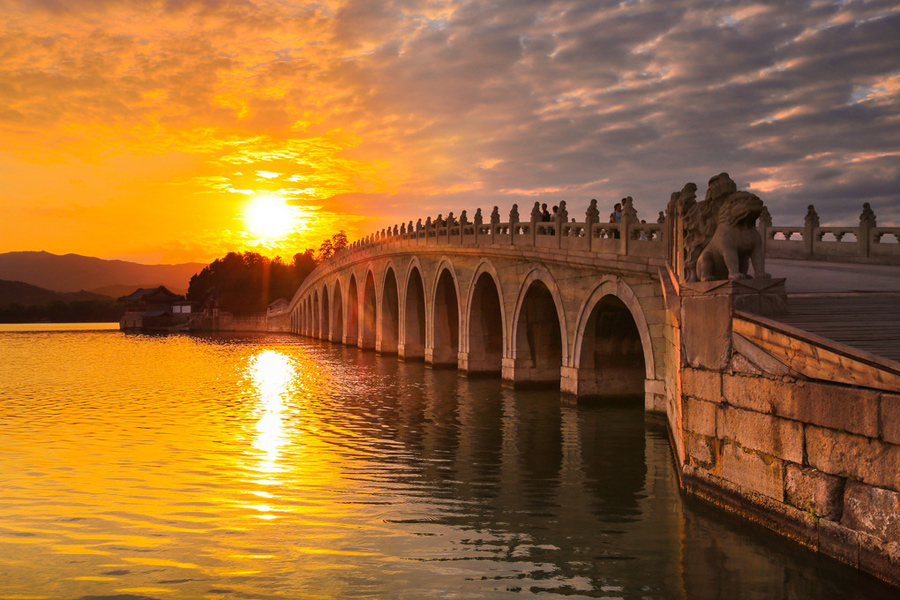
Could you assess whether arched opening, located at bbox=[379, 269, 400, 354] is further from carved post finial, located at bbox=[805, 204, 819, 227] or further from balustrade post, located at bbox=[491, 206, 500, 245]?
carved post finial, located at bbox=[805, 204, 819, 227]

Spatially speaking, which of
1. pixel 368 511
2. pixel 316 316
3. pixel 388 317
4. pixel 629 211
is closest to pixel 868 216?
pixel 629 211

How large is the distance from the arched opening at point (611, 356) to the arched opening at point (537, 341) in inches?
155

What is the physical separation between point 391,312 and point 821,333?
1425 inches

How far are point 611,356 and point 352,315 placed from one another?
35782 mm

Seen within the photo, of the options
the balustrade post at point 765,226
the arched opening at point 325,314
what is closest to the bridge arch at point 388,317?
the arched opening at point 325,314

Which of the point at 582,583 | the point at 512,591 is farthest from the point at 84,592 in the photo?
the point at 582,583

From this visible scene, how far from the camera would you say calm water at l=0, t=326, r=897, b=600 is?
7.73 meters

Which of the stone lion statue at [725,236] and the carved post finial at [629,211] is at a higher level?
the carved post finial at [629,211]

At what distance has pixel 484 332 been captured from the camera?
2969cm

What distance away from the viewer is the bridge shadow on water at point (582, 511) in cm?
780

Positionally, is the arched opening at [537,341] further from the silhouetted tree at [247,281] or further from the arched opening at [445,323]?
the silhouetted tree at [247,281]

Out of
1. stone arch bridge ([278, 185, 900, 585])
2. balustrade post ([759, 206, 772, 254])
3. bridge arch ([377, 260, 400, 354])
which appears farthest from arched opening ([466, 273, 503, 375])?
bridge arch ([377, 260, 400, 354])

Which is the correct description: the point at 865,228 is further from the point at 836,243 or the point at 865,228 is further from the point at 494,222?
the point at 494,222

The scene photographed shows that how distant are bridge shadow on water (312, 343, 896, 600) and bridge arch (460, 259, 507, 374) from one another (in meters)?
8.57
